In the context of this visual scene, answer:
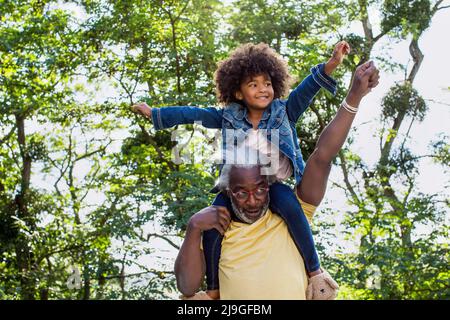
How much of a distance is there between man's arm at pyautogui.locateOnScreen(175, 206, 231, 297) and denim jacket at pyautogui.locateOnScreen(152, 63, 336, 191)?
37 centimetres

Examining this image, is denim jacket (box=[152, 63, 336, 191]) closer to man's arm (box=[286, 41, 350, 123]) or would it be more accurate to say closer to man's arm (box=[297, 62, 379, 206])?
man's arm (box=[286, 41, 350, 123])

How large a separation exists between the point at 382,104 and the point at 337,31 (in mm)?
1421

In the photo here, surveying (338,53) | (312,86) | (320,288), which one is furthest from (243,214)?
(338,53)

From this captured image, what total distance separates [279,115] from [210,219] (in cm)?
59

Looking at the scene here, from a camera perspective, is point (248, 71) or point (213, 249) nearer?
point (213, 249)

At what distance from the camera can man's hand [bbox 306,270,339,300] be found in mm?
3068

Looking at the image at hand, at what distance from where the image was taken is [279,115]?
3377mm

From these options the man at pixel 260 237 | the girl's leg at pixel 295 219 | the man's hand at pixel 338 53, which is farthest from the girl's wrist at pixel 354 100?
the girl's leg at pixel 295 219

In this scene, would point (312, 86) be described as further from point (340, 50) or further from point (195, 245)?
point (195, 245)

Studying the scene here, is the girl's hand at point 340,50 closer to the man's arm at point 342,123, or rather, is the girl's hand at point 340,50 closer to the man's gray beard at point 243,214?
the man's arm at point 342,123

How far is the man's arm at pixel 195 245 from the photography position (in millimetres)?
3035

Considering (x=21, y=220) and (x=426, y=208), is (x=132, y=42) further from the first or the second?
Answer: (x=426, y=208)

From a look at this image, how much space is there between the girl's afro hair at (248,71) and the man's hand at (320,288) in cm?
88
